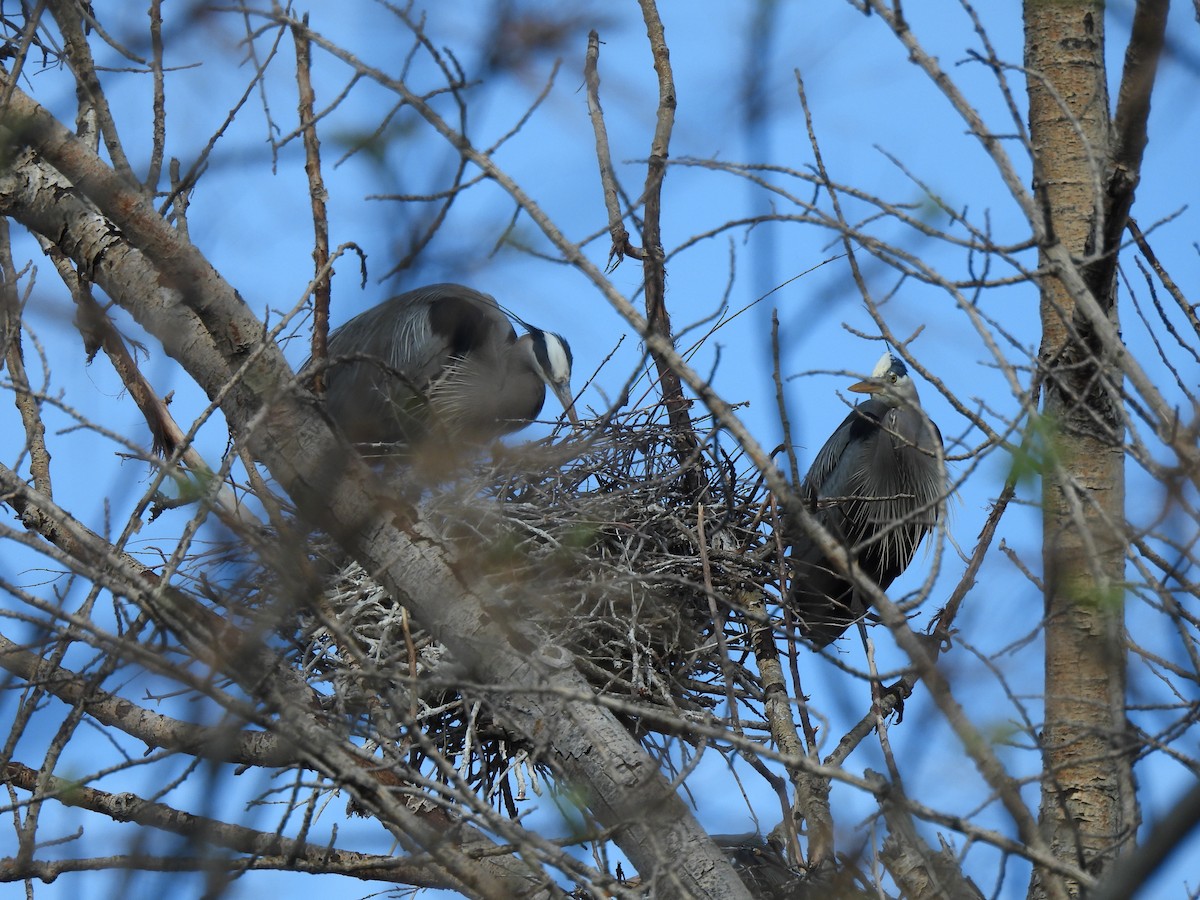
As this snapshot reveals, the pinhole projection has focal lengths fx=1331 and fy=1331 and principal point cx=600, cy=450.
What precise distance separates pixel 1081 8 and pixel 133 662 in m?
2.46

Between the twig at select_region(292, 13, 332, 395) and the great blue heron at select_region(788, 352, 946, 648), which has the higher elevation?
the great blue heron at select_region(788, 352, 946, 648)

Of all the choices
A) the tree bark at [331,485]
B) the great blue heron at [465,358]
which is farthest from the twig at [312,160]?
the great blue heron at [465,358]

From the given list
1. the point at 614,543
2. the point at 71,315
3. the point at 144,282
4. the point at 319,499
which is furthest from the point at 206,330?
the point at 614,543

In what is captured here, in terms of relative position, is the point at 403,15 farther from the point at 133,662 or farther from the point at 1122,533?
the point at 1122,533

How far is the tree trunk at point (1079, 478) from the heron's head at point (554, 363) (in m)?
3.29

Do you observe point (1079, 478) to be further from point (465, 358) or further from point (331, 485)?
point (465, 358)

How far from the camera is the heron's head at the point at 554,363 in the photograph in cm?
620

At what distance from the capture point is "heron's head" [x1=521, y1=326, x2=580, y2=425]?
620 cm

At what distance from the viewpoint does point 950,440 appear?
2330 millimetres

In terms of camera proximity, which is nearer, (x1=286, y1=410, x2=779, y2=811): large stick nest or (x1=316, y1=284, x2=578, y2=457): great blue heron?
(x1=286, y1=410, x2=779, y2=811): large stick nest

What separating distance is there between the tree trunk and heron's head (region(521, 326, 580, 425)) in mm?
3290

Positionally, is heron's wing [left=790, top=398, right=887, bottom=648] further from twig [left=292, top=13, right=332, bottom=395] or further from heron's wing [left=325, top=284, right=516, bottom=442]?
twig [left=292, top=13, right=332, bottom=395]

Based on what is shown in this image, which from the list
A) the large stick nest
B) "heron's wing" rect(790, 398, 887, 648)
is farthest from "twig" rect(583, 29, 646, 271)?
"heron's wing" rect(790, 398, 887, 648)

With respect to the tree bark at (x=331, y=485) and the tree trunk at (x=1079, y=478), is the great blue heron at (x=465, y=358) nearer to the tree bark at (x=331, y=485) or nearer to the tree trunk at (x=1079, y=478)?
the tree trunk at (x=1079, y=478)
